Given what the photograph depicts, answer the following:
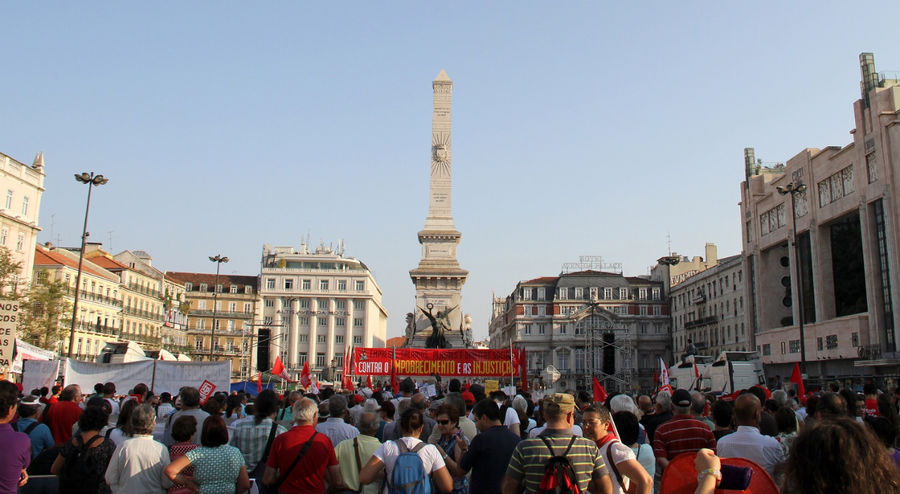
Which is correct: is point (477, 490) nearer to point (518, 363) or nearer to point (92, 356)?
point (518, 363)

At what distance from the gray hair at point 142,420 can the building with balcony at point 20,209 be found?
4358 cm

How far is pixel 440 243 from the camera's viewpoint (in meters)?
65.0

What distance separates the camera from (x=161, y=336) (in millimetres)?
77375

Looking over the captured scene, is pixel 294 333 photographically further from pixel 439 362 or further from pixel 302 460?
pixel 302 460

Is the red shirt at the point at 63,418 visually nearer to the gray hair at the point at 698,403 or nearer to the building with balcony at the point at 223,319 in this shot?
the gray hair at the point at 698,403

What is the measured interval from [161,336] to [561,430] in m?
77.8

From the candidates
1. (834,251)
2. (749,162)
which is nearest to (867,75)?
(834,251)

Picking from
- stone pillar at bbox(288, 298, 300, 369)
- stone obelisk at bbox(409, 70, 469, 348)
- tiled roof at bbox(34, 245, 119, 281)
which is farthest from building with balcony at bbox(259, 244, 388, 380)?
stone obelisk at bbox(409, 70, 469, 348)

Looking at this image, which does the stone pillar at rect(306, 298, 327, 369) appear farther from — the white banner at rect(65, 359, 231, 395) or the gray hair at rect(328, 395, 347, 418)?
the gray hair at rect(328, 395, 347, 418)

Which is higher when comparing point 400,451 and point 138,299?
point 138,299

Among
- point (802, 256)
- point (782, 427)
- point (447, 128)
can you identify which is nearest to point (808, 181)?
point (802, 256)

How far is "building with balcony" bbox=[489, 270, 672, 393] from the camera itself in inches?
3531

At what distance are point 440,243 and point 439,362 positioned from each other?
34.6 meters

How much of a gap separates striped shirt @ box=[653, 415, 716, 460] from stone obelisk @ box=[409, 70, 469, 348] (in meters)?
50.2
